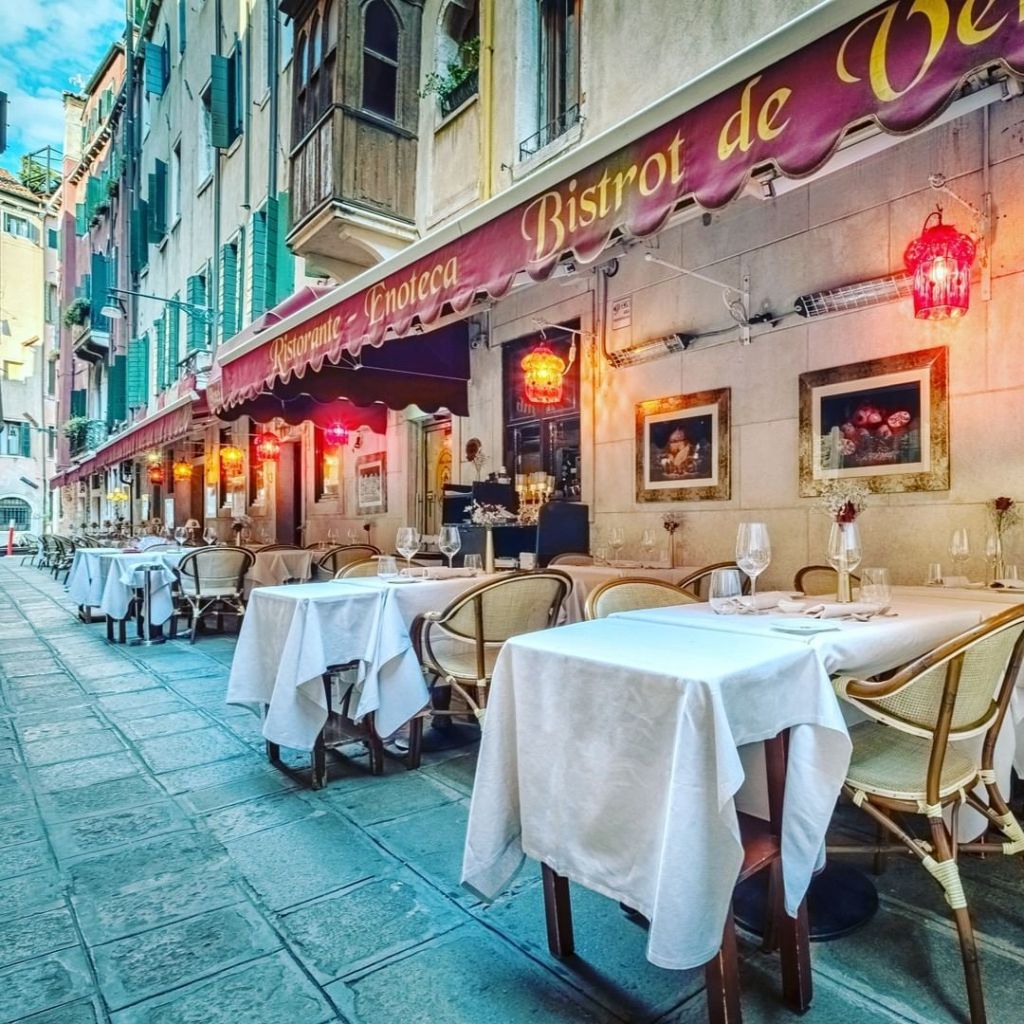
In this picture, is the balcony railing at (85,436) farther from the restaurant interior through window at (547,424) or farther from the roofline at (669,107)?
the roofline at (669,107)

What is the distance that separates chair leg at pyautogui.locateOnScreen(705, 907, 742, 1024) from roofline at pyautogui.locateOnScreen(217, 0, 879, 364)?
2.18 m

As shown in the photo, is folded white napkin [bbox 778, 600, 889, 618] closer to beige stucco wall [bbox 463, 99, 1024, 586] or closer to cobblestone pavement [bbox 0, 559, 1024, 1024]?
cobblestone pavement [bbox 0, 559, 1024, 1024]

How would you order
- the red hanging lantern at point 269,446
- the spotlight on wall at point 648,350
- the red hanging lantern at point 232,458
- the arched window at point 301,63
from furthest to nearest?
the red hanging lantern at point 232,458 → the red hanging lantern at point 269,446 → the arched window at point 301,63 → the spotlight on wall at point 648,350

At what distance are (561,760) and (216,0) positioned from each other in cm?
1528

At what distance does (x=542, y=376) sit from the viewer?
5.50 metres

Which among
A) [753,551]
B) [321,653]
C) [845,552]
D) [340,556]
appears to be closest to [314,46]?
[340,556]

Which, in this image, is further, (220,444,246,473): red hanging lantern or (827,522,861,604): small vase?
(220,444,246,473): red hanging lantern

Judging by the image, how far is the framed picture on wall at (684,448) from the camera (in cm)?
480

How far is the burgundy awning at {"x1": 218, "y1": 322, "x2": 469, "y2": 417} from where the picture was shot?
6105 millimetres

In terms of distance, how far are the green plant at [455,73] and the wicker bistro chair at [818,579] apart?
580cm

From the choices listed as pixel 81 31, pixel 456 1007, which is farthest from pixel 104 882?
pixel 81 31

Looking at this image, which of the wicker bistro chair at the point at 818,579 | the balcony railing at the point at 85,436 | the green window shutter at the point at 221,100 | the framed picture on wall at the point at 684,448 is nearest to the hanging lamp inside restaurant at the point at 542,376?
the framed picture on wall at the point at 684,448

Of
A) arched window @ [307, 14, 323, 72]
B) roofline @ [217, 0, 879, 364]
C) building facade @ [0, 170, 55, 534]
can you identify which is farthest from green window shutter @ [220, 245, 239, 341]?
building facade @ [0, 170, 55, 534]

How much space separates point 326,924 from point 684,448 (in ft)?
13.4
